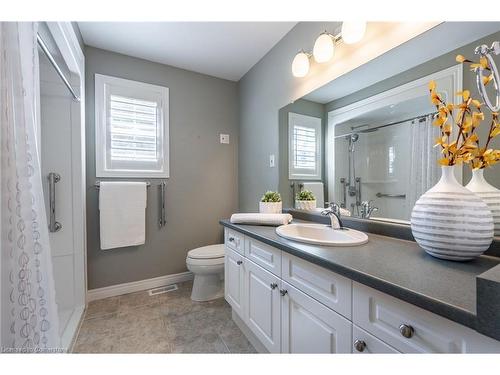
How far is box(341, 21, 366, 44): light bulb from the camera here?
4.05 ft

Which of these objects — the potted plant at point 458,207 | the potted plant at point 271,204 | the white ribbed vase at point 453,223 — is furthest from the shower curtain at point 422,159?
the potted plant at point 271,204

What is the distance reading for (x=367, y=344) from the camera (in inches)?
26.5

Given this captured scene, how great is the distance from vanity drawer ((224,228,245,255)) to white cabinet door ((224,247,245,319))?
4 centimetres

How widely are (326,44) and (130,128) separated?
185 centimetres

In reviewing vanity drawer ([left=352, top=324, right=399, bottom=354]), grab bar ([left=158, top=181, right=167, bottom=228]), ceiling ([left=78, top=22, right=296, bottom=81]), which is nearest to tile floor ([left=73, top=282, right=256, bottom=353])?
grab bar ([left=158, top=181, right=167, bottom=228])

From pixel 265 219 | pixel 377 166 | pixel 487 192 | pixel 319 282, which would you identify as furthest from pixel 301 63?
pixel 319 282

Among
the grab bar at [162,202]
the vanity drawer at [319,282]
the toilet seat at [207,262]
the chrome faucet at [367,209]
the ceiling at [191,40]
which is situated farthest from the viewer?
the grab bar at [162,202]

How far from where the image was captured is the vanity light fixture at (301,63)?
1.62m

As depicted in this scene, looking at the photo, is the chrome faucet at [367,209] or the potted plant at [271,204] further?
the potted plant at [271,204]

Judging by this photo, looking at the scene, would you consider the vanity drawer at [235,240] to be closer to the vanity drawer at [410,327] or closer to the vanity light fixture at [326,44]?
the vanity drawer at [410,327]

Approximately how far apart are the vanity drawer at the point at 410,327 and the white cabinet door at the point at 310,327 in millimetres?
99

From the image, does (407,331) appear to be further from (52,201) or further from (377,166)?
(52,201)

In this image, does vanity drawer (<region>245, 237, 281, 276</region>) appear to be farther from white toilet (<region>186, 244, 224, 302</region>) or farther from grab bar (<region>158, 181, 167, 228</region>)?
grab bar (<region>158, 181, 167, 228</region>)
